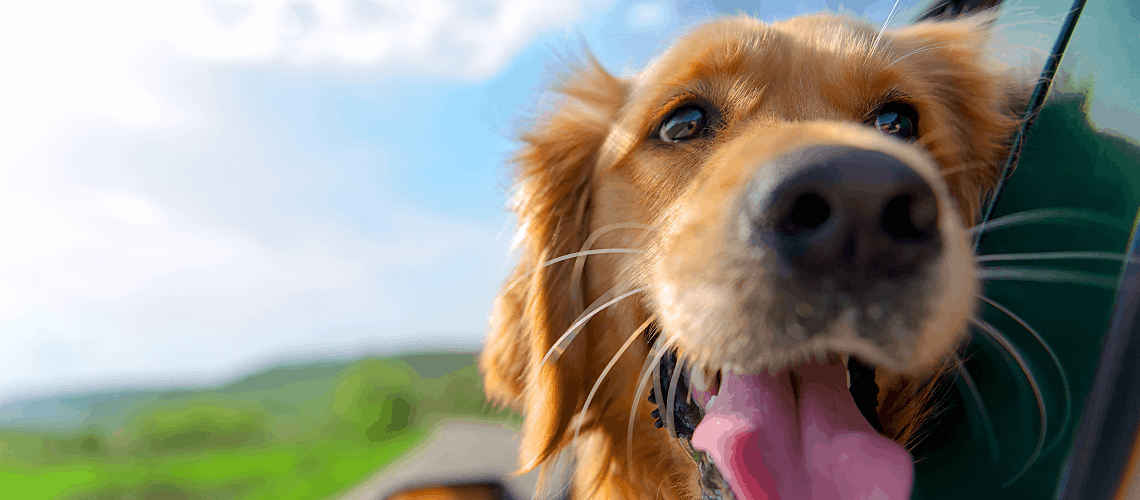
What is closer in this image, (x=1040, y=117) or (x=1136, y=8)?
(x=1136, y=8)

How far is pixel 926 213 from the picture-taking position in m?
1.05

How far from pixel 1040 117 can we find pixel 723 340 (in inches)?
31.8

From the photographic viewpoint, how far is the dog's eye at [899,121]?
5.89 ft

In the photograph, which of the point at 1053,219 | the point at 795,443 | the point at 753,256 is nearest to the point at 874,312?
the point at 753,256

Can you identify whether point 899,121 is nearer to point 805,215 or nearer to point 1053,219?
point 1053,219

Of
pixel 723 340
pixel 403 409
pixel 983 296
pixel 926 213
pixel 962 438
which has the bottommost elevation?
pixel 403 409

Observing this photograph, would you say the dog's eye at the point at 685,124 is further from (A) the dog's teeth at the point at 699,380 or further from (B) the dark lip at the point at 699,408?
(A) the dog's teeth at the point at 699,380

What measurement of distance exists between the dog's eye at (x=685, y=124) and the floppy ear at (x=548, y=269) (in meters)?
0.37

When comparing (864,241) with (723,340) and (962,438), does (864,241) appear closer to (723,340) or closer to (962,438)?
(723,340)

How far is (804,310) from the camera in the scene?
1.06 m

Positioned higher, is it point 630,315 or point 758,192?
point 758,192

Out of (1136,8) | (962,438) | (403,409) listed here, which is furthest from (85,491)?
(1136,8)

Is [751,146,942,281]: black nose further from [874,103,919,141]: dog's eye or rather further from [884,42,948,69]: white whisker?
[884,42,948,69]: white whisker

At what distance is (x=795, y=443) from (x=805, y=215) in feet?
2.22
